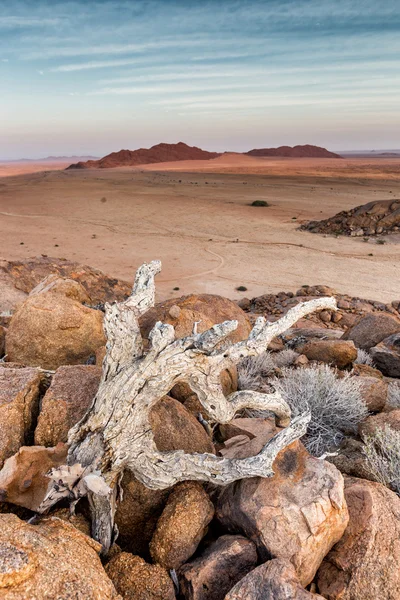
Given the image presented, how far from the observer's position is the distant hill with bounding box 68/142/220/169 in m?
118

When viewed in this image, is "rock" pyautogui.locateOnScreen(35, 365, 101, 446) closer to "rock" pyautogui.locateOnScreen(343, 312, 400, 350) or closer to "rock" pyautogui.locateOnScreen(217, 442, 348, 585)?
"rock" pyautogui.locateOnScreen(217, 442, 348, 585)

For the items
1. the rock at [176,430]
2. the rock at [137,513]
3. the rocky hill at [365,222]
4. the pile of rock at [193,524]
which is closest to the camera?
the pile of rock at [193,524]

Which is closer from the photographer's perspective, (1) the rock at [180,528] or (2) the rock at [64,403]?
(1) the rock at [180,528]

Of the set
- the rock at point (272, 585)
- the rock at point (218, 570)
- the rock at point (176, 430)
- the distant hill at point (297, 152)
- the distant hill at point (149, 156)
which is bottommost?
the rock at point (218, 570)

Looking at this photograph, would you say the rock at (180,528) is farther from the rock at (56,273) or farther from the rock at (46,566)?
the rock at (56,273)

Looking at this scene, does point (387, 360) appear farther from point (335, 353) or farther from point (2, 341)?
point (2, 341)

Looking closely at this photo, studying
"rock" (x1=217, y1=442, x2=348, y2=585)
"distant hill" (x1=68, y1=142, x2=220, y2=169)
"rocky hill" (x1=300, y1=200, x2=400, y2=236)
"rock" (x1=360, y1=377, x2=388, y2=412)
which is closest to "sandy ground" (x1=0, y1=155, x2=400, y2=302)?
"rocky hill" (x1=300, y1=200, x2=400, y2=236)

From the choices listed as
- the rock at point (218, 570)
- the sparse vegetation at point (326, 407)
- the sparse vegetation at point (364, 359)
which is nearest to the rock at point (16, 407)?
the rock at point (218, 570)

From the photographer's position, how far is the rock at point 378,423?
173 inches

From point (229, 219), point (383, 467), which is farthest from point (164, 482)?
point (229, 219)

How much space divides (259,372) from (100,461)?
11.6 ft

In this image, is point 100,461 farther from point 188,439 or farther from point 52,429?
point 188,439

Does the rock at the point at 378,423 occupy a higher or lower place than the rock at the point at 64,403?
lower

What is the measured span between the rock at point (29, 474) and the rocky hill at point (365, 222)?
2225cm
